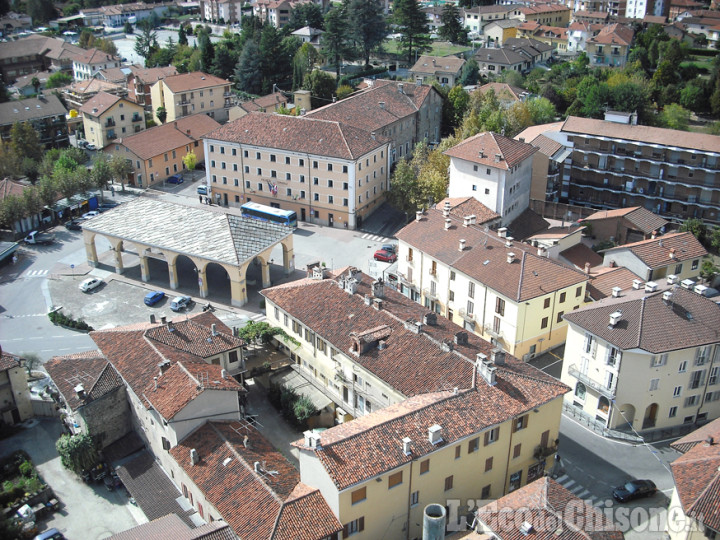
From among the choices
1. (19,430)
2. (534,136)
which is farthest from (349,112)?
(19,430)

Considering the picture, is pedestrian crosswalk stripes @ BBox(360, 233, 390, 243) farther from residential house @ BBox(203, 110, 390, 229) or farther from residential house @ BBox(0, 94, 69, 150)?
residential house @ BBox(0, 94, 69, 150)

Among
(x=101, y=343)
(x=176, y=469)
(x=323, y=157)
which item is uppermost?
(x=323, y=157)

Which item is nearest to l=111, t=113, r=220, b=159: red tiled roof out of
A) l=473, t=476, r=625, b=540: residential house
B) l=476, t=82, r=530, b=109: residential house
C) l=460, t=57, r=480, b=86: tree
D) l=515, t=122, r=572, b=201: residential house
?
l=476, t=82, r=530, b=109: residential house

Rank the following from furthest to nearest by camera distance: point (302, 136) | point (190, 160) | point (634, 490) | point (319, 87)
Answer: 1. point (319, 87)
2. point (190, 160)
3. point (302, 136)
4. point (634, 490)

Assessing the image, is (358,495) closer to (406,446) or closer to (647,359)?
(406,446)

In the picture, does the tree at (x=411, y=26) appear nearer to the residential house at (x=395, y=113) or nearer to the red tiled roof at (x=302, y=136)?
the residential house at (x=395, y=113)

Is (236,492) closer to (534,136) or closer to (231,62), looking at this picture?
(534,136)

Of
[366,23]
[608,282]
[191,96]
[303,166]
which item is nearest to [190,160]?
[191,96]
